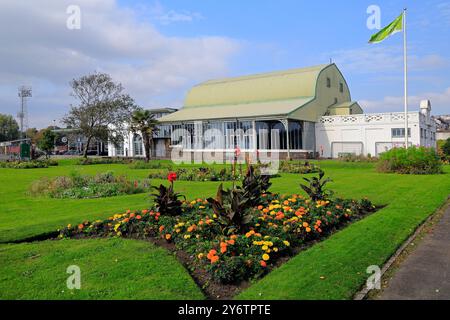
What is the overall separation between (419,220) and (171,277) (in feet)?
20.4

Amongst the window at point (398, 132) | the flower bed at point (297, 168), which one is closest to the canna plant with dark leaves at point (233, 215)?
the flower bed at point (297, 168)

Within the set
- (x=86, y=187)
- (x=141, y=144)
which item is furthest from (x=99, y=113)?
(x=86, y=187)

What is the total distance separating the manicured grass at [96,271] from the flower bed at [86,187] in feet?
23.6

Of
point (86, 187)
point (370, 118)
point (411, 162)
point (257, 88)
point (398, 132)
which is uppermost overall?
point (257, 88)

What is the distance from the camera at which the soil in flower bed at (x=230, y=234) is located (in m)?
5.12

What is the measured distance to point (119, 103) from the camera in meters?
47.8

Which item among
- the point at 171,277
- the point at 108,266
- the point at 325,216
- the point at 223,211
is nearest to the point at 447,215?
the point at 325,216

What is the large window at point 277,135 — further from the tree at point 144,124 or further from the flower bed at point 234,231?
the flower bed at point 234,231

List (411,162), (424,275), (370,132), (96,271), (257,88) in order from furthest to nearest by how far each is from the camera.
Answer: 1. (257,88)
2. (370,132)
3. (411,162)
4. (96,271)
5. (424,275)

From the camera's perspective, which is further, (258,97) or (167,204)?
(258,97)

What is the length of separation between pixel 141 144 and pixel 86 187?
41122 mm

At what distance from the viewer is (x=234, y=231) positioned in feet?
21.3

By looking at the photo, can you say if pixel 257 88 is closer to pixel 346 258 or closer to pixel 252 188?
pixel 252 188

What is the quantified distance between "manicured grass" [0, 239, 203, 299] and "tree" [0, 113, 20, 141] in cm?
11625
